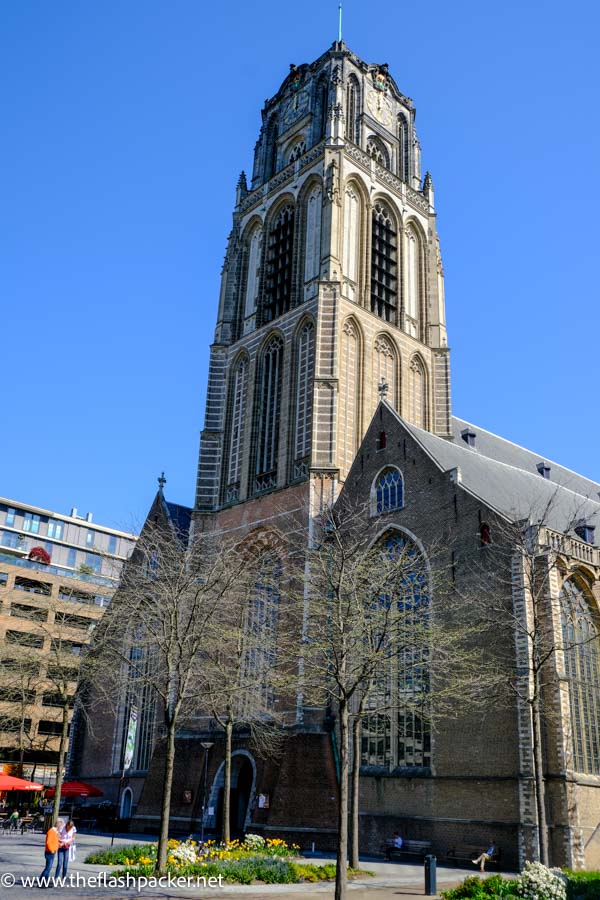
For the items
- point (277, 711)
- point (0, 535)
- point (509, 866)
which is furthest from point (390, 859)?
point (0, 535)

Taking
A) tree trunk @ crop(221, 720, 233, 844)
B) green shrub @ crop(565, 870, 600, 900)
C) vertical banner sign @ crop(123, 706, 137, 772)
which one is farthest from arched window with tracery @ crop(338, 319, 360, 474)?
green shrub @ crop(565, 870, 600, 900)

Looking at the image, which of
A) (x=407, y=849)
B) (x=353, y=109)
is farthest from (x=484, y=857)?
(x=353, y=109)

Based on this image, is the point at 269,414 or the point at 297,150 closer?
the point at 269,414

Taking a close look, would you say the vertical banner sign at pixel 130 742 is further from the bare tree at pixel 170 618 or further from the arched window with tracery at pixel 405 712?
the arched window with tracery at pixel 405 712

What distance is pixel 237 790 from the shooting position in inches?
1405

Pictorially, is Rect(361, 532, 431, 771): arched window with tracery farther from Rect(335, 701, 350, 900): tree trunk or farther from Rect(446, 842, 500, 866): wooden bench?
Rect(335, 701, 350, 900): tree trunk

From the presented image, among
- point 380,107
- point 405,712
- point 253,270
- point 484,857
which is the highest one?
point 380,107

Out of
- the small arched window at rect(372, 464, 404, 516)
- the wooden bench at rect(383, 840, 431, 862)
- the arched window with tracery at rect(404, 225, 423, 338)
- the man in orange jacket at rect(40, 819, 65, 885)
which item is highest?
the arched window with tracery at rect(404, 225, 423, 338)

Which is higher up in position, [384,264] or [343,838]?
[384,264]

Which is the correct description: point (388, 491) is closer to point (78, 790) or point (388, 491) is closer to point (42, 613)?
point (42, 613)

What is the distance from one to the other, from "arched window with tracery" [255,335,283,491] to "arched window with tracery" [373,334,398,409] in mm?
5235

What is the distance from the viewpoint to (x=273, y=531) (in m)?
39.4

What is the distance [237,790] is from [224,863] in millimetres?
16479

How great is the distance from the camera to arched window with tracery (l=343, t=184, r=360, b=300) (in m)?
44.8
